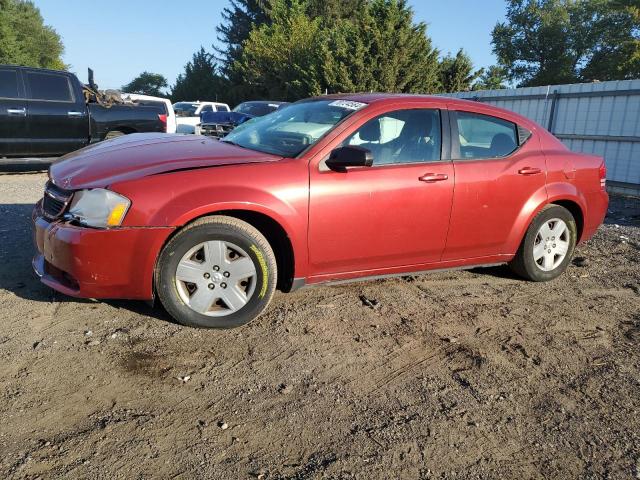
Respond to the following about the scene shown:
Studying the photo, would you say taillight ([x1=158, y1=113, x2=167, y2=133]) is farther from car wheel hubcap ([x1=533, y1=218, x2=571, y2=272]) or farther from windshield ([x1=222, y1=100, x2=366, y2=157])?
car wheel hubcap ([x1=533, y1=218, x2=571, y2=272])

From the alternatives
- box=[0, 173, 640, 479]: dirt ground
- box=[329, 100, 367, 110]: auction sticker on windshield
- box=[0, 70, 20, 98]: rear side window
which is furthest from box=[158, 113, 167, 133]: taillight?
box=[329, 100, 367, 110]: auction sticker on windshield

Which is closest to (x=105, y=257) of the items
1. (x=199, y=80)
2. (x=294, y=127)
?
(x=294, y=127)

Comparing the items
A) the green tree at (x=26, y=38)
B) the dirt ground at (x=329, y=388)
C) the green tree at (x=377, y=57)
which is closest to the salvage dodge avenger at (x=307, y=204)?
the dirt ground at (x=329, y=388)

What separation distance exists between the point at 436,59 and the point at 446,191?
27447 millimetres

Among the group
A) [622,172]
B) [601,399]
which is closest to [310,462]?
[601,399]

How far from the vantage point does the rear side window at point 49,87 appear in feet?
32.8

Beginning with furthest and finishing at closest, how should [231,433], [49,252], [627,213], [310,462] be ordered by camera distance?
[627,213] → [49,252] → [231,433] → [310,462]

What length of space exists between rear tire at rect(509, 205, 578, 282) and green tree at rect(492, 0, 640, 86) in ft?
177

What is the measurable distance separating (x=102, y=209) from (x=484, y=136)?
10.3 ft

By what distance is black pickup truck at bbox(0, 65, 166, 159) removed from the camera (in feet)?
32.1

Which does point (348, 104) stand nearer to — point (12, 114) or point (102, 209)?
point (102, 209)

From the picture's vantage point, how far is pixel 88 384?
118 inches

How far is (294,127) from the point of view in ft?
14.8

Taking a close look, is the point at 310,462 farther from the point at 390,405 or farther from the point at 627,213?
the point at 627,213
